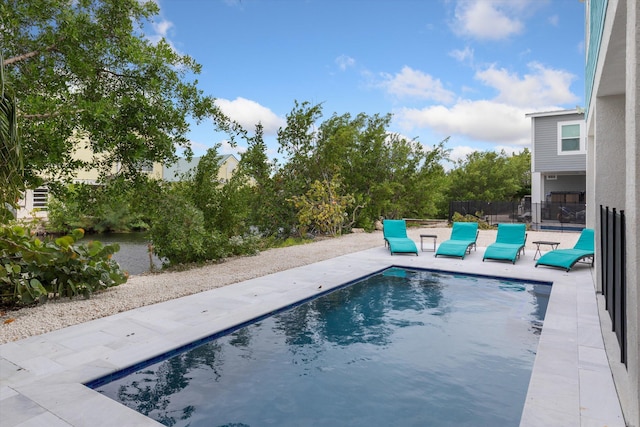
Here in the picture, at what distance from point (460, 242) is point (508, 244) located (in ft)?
4.06

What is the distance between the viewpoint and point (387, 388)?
13.4 ft

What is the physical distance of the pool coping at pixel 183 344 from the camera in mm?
3268

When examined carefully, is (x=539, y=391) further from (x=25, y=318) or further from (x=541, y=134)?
(x=541, y=134)

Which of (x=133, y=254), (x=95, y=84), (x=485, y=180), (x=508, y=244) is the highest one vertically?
(x=95, y=84)

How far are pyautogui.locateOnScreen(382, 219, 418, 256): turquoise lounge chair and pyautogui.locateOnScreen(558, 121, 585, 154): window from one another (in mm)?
12709

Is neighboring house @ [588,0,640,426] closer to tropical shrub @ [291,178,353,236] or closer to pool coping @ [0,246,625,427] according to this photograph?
pool coping @ [0,246,625,427]

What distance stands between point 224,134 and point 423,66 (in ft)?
30.3

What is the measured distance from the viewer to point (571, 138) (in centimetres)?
1998

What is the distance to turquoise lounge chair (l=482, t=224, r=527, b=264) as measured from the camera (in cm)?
998

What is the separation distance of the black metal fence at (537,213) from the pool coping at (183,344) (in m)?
13.5

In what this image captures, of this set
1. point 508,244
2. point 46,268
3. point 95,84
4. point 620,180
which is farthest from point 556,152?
point 46,268

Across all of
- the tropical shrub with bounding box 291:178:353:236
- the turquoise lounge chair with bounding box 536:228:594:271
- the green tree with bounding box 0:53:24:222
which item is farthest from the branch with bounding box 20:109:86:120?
the tropical shrub with bounding box 291:178:353:236

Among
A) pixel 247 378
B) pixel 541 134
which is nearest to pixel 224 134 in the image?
pixel 247 378

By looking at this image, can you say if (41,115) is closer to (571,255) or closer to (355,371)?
(355,371)
